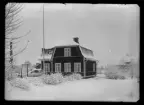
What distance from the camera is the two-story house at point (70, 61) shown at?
7.46 feet

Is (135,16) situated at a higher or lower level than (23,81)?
higher

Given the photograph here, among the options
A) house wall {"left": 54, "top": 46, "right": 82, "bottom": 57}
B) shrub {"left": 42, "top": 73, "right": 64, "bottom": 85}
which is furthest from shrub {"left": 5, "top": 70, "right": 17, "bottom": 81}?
house wall {"left": 54, "top": 46, "right": 82, "bottom": 57}

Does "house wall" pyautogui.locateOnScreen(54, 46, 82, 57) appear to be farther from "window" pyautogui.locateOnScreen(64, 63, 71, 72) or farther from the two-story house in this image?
"window" pyautogui.locateOnScreen(64, 63, 71, 72)

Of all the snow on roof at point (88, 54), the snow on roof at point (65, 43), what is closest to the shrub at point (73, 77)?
the snow on roof at point (88, 54)

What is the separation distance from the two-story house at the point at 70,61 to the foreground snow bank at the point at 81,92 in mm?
135

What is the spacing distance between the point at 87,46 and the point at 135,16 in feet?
1.74

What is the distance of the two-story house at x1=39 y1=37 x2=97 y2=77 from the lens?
7.46 feet

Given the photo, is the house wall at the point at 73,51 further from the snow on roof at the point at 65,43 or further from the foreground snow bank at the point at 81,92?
the foreground snow bank at the point at 81,92

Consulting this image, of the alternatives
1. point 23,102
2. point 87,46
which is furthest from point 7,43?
point 87,46

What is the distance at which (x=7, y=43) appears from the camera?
2.28 meters

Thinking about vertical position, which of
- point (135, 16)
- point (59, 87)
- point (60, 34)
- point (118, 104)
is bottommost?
point (118, 104)

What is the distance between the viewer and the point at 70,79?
2254 mm

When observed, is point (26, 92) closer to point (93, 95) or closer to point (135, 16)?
point (93, 95)

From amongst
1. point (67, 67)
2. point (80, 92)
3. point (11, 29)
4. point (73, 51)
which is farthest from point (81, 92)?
point (11, 29)
